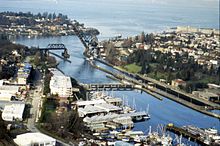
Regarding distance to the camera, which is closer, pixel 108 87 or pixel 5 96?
pixel 5 96

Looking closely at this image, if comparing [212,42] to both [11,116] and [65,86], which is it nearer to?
[65,86]

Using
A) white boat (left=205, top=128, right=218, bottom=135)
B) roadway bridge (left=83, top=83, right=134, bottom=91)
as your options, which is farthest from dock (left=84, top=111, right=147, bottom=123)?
roadway bridge (left=83, top=83, right=134, bottom=91)

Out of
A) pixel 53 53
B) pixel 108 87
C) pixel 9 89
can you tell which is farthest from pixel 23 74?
pixel 53 53

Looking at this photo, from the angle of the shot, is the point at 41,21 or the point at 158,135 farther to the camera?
the point at 41,21

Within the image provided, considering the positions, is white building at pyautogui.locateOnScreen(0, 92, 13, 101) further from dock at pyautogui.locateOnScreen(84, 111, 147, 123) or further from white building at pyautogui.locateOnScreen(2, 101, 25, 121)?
dock at pyautogui.locateOnScreen(84, 111, 147, 123)

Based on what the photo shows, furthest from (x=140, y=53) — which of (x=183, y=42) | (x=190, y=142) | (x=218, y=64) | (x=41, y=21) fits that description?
(x=41, y=21)

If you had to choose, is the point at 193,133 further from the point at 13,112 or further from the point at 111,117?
the point at 13,112
